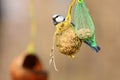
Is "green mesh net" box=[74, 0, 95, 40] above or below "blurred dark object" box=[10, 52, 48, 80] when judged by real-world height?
above

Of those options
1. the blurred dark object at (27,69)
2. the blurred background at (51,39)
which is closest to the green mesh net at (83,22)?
the blurred dark object at (27,69)

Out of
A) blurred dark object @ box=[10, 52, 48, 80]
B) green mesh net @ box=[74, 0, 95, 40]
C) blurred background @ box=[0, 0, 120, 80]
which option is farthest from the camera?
blurred background @ box=[0, 0, 120, 80]

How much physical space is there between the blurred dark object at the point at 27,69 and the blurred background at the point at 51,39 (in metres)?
0.77

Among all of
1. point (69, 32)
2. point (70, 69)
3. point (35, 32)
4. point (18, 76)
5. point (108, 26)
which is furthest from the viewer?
point (35, 32)

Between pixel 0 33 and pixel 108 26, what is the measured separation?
1016 millimetres

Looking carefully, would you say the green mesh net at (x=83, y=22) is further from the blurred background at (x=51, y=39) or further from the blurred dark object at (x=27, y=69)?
the blurred background at (x=51, y=39)

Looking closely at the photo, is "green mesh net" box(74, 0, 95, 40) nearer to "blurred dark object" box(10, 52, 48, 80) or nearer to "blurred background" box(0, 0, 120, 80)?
"blurred dark object" box(10, 52, 48, 80)

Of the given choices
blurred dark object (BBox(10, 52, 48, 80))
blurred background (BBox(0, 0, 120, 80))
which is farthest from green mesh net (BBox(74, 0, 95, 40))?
blurred background (BBox(0, 0, 120, 80))

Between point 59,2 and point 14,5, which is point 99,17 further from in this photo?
point 14,5

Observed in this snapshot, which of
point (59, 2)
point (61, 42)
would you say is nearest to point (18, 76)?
point (61, 42)

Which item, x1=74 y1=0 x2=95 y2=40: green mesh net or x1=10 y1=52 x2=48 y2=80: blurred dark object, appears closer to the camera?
x1=74 y1=0 x2=95 y2=40: green mesh net

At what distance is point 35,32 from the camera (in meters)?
2.52

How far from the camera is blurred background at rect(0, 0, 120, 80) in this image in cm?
215

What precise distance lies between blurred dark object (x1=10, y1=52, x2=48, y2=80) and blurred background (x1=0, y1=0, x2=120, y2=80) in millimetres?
769
